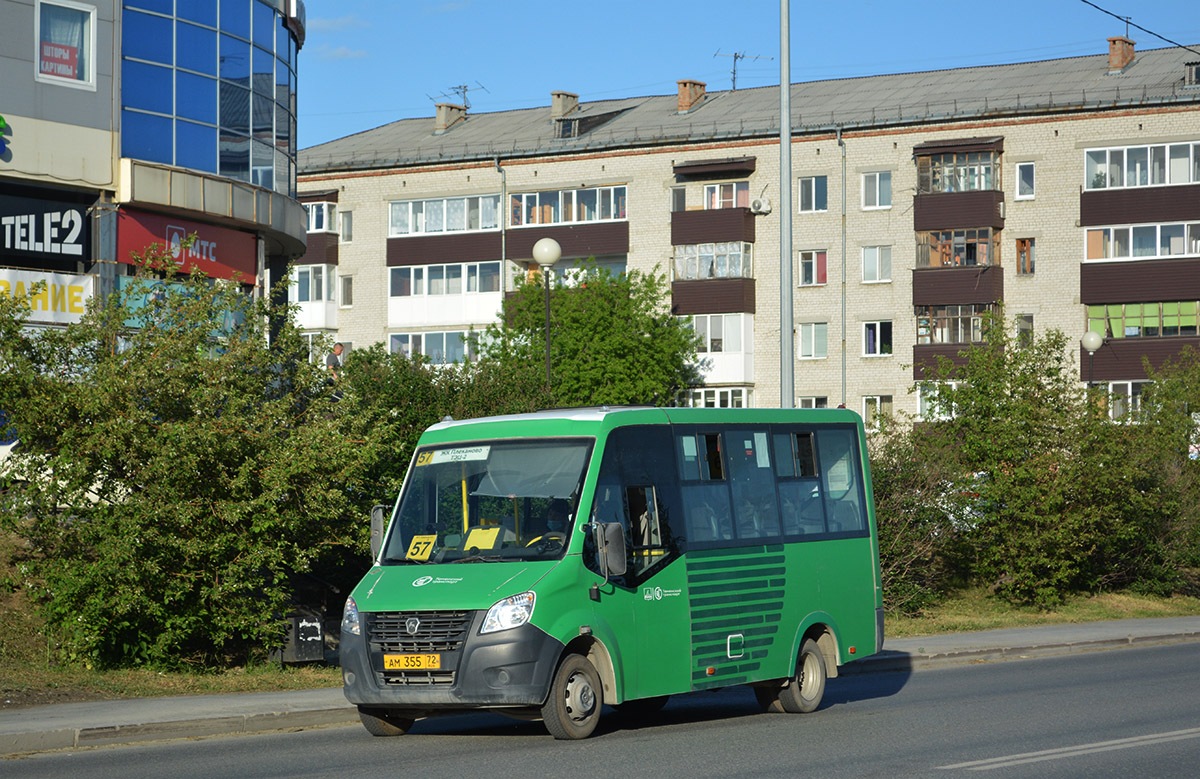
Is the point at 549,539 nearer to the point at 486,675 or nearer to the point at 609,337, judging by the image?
the point at 486,675

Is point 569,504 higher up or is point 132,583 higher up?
point 569,504

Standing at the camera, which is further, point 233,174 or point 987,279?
point 987,279

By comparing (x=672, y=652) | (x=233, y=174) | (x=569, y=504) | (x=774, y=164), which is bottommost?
(x=672, y=652)

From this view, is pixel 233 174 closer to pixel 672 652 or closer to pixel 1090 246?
pixel 672 652

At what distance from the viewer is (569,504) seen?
479 inches

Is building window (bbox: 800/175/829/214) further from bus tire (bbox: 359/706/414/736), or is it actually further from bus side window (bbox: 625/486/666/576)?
bus tire (bbox: 359/706/414/736)

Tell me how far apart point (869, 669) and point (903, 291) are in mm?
43739

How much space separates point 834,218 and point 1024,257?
7.73 metres

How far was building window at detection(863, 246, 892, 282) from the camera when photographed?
61.5m

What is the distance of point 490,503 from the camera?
1241cm

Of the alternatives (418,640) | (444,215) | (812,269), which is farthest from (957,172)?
(418,640)

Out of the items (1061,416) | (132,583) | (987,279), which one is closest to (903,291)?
(987,279)

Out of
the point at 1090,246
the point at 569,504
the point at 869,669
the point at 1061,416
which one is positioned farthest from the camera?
the point at 1090,246

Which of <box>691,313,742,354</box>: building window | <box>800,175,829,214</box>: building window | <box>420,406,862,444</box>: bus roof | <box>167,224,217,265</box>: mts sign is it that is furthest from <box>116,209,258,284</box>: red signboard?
<box>800,175,829,214</box>: building window
